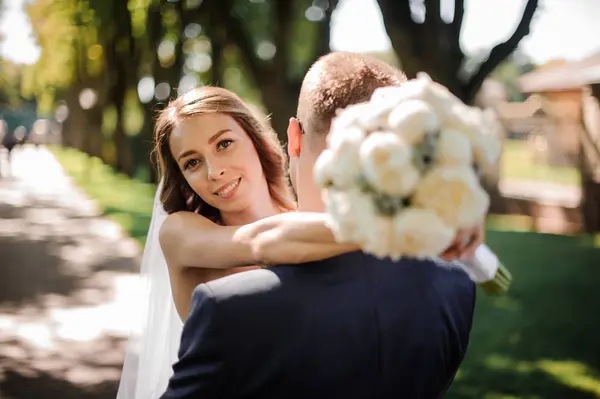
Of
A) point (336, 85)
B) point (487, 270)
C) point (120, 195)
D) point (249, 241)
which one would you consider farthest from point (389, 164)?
point (120, 195)

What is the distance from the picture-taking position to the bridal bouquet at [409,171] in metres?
1.29

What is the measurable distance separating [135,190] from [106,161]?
1309 cm

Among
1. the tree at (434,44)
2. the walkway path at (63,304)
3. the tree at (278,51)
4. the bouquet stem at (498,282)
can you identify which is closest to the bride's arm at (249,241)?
the bouquet stem at (498,282)

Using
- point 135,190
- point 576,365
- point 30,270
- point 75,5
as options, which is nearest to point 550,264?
point 576,365

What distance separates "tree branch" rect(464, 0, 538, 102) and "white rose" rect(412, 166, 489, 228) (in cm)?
592

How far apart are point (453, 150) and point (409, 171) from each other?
0.32ft

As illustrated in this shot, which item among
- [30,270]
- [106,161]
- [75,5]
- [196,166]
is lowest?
[106,161]

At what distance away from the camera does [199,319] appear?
5.65ft

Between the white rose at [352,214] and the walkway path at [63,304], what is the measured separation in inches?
184

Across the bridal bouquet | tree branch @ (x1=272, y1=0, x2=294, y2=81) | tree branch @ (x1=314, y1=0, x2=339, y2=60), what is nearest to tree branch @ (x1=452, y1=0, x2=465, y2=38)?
tree branch @ (x1=314, y1=0, x2=339, y2=60)

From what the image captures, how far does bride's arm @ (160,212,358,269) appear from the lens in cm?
174

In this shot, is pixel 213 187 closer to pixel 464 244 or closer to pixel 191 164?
pixel 191 164

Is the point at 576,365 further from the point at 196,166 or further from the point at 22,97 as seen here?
the point at 22,97

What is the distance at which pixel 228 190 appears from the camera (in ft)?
8.51
